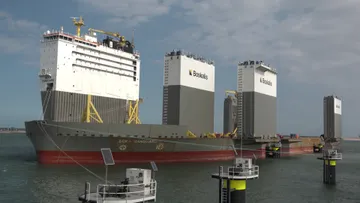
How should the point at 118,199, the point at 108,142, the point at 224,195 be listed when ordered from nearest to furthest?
the point at 118,199 < the point at 224,195 < the point at 108,142

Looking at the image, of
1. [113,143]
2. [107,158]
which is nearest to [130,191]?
[107,158]

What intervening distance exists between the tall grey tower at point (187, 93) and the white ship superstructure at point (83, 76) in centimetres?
425

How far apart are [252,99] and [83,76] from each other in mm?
24194

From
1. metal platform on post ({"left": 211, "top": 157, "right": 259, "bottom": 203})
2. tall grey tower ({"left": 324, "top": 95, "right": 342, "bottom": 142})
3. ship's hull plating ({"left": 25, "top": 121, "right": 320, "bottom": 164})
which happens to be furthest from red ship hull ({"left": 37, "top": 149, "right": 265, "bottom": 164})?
tall grey tower ({"left": 324, "top": 95, "right": 342, "bottom": 142})

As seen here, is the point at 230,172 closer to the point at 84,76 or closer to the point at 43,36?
Answer: the point at 84,76

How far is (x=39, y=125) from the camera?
104 ft

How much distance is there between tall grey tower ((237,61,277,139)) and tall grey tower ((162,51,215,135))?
634cm

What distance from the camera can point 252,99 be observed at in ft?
162

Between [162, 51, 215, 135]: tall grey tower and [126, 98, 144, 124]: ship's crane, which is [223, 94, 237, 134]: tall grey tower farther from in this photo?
[126, 98, 144, 124]: ship's crane

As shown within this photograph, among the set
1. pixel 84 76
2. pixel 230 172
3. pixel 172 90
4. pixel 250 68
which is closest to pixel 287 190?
pixel 230 172

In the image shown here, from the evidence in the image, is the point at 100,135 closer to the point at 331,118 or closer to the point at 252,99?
the point at 252,99

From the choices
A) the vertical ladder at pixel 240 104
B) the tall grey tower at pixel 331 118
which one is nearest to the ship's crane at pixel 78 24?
the vertical ladder at pixel 240 104

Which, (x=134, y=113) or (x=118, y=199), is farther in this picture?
(x=134, y=113)

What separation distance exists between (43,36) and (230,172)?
28.1 meters
